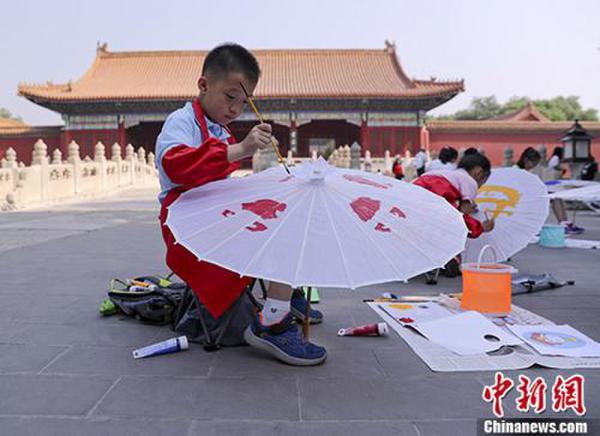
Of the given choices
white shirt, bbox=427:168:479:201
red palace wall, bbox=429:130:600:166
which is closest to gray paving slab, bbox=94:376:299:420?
white shirt, bbox=427:168:479:201

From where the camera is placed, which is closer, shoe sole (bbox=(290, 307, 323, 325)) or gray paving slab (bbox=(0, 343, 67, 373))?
gray paving slab (bbox=(0, 343, 67, 373))

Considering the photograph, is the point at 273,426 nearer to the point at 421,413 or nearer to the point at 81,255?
the point at 421,413

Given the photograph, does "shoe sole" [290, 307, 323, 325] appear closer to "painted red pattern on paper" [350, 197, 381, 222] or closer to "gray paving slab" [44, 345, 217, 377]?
"gray paving slab" [44, 345, 217, 377]

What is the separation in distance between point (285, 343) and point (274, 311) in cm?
14

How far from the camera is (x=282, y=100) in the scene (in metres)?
22.7

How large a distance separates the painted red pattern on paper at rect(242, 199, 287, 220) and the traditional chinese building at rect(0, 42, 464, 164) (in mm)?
20961

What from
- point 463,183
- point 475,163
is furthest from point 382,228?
point 475,163

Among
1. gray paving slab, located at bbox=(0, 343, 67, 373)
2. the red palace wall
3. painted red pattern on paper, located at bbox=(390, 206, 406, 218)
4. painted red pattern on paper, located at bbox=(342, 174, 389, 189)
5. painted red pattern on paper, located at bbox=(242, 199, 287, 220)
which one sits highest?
the red palace wall

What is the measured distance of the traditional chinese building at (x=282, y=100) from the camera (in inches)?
881

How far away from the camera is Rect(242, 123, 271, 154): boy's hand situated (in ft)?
6.53

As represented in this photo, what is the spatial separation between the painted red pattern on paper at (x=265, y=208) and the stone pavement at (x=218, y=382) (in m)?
0.62

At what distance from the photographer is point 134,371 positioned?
6.79 feet

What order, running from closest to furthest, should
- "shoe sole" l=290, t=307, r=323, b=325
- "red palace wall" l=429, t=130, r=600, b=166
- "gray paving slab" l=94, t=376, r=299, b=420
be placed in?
1. "gray paving slab" l=94, t=376, r=299, b=420
2. "shoe sole" l=290, t=307, r=323, b=325
3. "red palace wall" l=429, t=130, r=600, b=166

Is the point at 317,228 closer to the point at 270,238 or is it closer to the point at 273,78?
the point at 270,238
